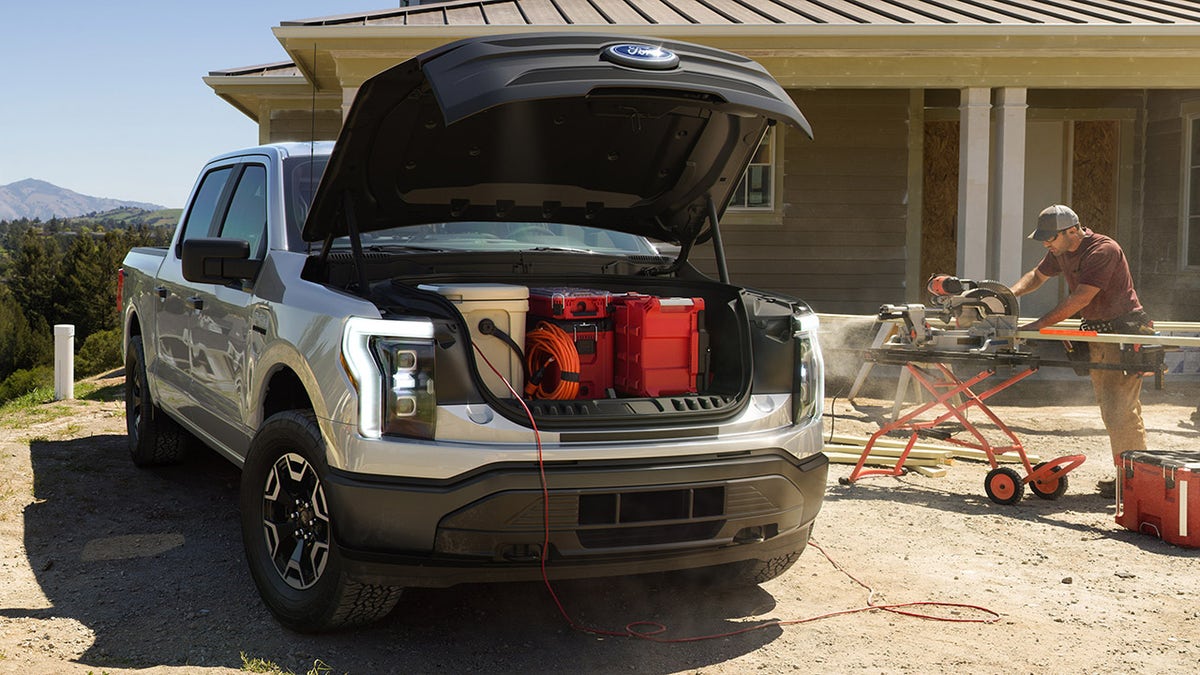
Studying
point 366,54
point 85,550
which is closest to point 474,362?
point 85,550

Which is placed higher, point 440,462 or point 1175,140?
point 1175,140

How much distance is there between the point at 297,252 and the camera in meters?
4.31

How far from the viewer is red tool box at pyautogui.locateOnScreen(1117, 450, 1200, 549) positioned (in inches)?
207

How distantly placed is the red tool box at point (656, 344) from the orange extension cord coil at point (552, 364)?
0.19m

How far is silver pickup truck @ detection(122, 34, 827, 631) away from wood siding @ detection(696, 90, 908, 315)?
316 inches

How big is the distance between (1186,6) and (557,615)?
12251 millimetres

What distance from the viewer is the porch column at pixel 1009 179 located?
11008mm

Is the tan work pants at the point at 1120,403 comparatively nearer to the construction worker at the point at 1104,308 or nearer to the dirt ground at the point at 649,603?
the construction worker at the point at 1104,308

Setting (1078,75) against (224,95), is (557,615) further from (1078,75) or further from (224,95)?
(224,95)

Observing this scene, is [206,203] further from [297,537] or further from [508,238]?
[297,537]

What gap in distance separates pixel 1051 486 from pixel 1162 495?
3.33 ft

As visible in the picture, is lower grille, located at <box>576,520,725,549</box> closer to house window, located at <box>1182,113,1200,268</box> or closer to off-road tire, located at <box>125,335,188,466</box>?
off-road tire, located at <box>125,335,188,466</box>

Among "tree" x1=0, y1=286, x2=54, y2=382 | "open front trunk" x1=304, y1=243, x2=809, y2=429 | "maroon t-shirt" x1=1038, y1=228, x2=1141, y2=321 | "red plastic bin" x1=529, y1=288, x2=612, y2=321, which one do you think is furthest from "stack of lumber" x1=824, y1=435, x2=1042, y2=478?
"tree" x1=0, y1=286, x2=54, y2=382

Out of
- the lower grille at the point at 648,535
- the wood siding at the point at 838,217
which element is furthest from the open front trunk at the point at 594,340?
the wood siding at the point at 838,217
